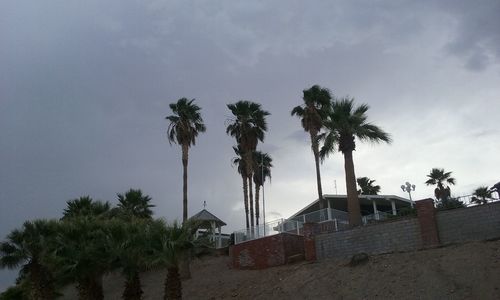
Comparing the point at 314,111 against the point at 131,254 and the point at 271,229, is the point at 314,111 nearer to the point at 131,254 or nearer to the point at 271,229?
the point at 271,229

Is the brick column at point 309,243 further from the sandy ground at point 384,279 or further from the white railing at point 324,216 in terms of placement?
the white railing at point 324,216

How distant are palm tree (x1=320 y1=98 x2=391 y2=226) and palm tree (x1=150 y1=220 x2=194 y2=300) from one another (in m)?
12.8

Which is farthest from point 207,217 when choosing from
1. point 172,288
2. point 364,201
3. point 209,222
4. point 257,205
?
point 172,288

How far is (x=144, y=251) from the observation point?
24297 mm

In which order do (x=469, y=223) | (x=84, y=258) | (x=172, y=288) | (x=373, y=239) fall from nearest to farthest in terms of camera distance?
(x=172, y=288)
(x=469, y=223)
(x=84, y=258)
(x=373, y=239)

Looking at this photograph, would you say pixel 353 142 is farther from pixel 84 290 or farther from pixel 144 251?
Result: pixel 84 290

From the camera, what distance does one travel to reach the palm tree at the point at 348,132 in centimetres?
3369

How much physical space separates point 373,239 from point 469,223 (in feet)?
16.7

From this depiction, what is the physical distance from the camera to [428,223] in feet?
85.4

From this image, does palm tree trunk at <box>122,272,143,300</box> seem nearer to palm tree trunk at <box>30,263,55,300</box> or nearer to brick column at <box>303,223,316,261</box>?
palm tree trunk at <box>30,263,55,300</box>

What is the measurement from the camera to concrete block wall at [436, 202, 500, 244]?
24242mm

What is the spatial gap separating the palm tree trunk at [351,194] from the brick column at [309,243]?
302 centimetres

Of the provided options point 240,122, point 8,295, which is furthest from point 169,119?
point 8,295

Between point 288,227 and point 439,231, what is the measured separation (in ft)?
35.8
